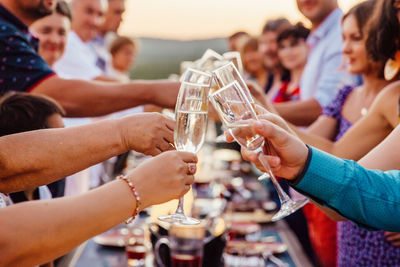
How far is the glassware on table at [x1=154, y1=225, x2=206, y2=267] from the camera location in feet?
4.67

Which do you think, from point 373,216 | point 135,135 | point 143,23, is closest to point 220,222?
point 135,135

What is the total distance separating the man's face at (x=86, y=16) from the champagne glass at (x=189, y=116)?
3479mm

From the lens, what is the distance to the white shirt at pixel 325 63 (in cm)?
292

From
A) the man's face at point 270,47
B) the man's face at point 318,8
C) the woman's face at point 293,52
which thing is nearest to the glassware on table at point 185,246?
the man's face at point 318,8

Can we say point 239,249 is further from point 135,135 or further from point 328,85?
point 328,85

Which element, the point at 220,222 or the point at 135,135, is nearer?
the point at 135,135

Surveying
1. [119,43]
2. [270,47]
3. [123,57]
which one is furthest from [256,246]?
[119,43]

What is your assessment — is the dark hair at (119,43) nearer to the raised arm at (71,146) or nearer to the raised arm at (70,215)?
the raised arm at (71,146)

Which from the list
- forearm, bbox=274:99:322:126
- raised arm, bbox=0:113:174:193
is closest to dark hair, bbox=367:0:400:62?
forearm, bbox=274:99:322:126

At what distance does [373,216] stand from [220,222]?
764 mm

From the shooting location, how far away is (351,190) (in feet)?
3.03

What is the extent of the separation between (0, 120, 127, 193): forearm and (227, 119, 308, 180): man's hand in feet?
1.24

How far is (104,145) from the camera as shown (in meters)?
1.13

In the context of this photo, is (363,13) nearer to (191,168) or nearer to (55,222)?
(191,168)
